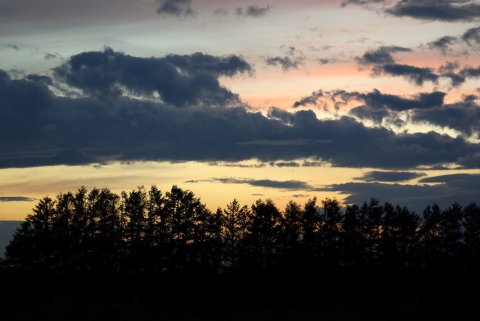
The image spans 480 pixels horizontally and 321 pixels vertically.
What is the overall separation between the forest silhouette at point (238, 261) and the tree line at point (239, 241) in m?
0.18

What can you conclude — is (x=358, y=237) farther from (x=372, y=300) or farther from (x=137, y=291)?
(x=137, y=291)

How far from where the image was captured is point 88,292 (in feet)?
339

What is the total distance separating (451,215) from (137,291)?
54.6m

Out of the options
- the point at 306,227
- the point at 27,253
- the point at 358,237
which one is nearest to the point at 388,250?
the point at 358,237

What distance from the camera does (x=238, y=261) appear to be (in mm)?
116125

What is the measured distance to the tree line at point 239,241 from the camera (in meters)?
114

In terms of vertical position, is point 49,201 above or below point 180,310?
above

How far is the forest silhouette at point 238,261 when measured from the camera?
96375 millimetres

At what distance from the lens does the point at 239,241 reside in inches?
4680

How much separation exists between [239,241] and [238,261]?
12.8 ft

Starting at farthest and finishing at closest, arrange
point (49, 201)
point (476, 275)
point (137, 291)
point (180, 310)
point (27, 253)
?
point (49, 201)
point (27, 253)
point (476, 275)
point (137, 291)
point (180, 310)

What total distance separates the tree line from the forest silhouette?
0.18 metres

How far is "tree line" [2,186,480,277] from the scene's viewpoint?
375ft

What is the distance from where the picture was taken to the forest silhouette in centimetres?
9638
